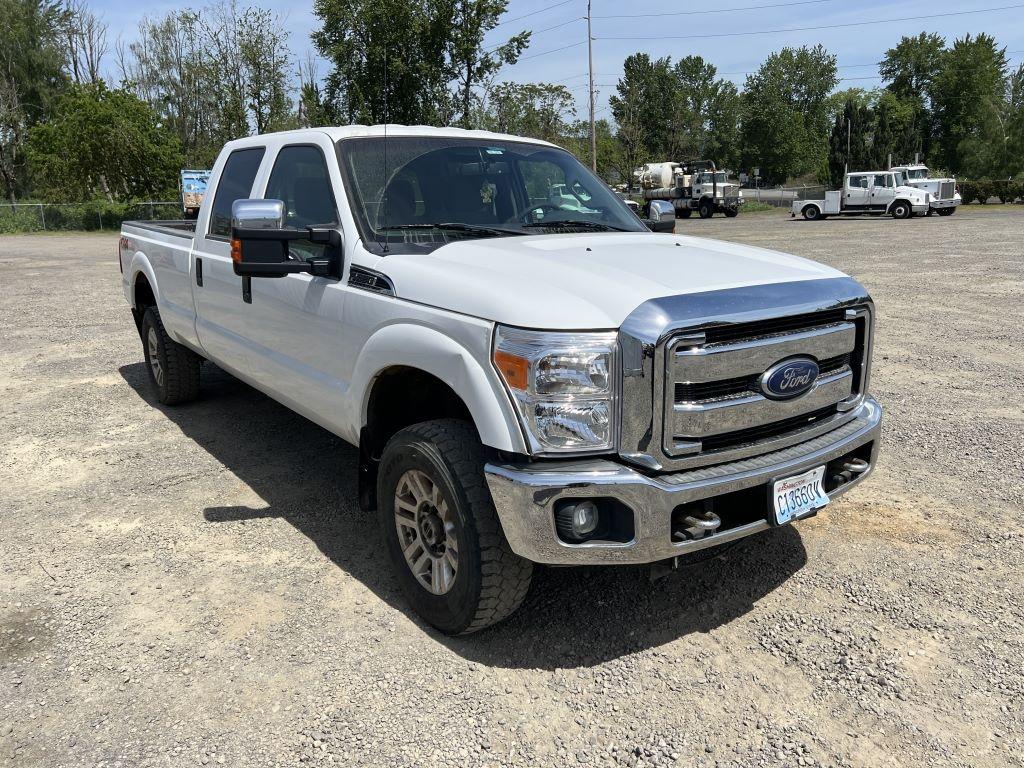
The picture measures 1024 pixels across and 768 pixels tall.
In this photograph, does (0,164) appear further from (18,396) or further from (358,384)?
(358,384)

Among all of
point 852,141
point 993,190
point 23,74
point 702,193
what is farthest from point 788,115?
point 23,74

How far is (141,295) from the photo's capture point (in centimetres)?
700

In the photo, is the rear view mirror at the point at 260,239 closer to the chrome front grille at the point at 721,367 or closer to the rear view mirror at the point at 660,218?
the chrome front grille at the point at 721,367

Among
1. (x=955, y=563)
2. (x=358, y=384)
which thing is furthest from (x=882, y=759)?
(x=358, y=384)

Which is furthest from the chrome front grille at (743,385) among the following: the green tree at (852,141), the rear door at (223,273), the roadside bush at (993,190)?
the green tree at (852,141)

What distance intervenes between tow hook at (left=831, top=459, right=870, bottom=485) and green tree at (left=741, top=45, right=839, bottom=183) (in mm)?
102501

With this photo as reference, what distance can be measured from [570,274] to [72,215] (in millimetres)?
43789

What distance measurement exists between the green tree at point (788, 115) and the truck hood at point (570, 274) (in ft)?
336

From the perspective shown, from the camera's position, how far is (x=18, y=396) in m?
7.23

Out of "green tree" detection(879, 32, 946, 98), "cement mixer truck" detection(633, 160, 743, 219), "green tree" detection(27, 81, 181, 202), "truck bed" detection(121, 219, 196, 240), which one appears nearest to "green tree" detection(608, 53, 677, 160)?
"green tree" detection(879, 32, 946, 98)

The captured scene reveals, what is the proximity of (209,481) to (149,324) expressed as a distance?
2.22 metres

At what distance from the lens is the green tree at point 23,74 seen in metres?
55.3

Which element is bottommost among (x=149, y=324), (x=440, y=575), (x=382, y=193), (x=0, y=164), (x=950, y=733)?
(x=950, y=733)

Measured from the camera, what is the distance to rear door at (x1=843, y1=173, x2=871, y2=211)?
38.2 m
